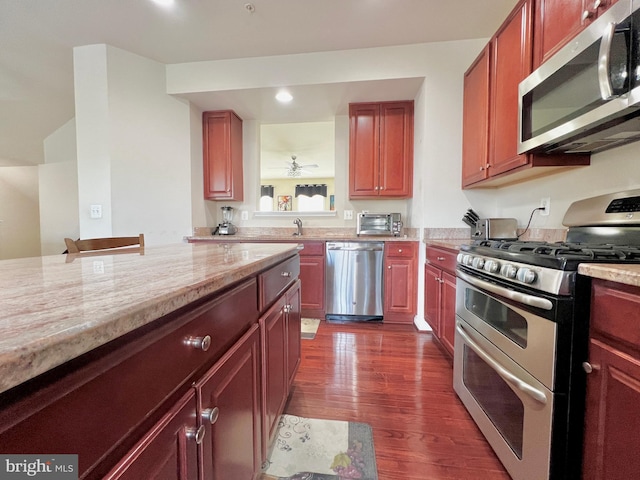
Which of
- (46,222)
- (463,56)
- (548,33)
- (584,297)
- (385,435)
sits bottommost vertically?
(385,435)

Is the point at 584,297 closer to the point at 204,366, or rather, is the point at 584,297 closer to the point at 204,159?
the point at 204,366

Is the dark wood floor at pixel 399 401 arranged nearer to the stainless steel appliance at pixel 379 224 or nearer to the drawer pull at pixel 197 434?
the drawer pull at pixel 197 434

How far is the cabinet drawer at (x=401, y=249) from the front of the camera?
2705 millimetres

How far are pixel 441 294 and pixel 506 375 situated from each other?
106 cm

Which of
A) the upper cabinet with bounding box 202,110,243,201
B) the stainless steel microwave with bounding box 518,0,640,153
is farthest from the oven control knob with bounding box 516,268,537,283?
the upper cabinet with bounding box 202,110,243,201

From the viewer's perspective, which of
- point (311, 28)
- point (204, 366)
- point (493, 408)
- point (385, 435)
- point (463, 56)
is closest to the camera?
point (204, 366)

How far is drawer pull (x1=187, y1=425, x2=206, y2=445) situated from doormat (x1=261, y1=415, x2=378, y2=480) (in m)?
0.75

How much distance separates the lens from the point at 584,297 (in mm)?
857

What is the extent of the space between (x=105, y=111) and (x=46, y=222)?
8.25 ft

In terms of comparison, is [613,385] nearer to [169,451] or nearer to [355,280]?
[169,451]

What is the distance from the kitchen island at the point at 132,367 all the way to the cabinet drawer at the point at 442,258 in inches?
56.8

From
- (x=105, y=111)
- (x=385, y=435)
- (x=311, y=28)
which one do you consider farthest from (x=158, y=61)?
(x=385, y=435)

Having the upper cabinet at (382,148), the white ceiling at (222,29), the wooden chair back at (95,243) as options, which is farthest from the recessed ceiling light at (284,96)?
the wooden chair back at (95,243)

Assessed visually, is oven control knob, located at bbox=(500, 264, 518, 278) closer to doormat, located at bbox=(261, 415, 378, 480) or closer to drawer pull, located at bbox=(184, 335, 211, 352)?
doormat, located at bbox=(261, 415, 378, 480)
